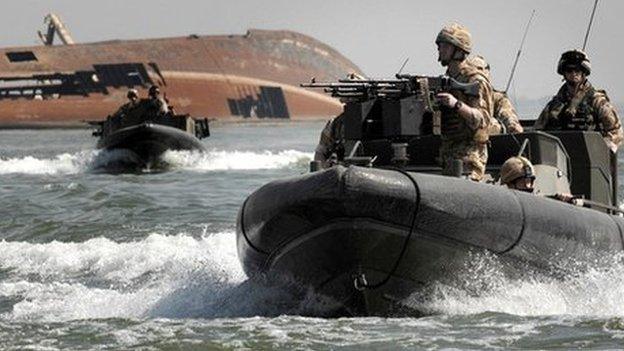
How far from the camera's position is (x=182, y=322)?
371 inches

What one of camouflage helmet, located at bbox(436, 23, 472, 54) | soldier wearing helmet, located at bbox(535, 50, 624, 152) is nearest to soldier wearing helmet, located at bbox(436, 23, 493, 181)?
camouflage helmet, located at bbox(436, 23, 472, 54)

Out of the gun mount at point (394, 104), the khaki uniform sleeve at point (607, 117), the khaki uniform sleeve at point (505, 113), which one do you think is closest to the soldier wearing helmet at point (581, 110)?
the khaki uniform sleeve at point (607, 117)

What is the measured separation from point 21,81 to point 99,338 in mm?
77135

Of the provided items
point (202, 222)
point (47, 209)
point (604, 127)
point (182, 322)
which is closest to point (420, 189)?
point (182, 322)

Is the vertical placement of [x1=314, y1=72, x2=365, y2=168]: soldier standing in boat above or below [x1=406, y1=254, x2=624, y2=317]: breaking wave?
above

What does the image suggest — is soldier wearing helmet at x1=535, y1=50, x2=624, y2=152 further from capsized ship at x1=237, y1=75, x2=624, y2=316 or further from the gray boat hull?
the gray boat hull

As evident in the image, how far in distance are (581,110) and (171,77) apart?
239ft

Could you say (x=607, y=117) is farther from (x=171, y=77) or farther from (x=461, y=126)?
(x=171, y=77)

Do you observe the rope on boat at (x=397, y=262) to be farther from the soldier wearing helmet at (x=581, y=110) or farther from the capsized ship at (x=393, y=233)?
the soldier wearing helmet at (x=581, y=110)

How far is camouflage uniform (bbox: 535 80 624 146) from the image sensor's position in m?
12.3

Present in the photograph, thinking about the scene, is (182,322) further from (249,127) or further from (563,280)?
(249,127)

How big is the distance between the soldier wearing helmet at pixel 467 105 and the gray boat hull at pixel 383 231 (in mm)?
713

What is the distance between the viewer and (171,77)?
277 ft

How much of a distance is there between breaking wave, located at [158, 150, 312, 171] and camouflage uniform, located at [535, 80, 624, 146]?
63.2ft
